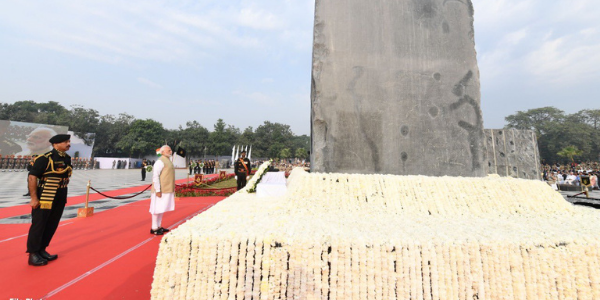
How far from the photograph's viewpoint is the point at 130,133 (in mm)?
44250

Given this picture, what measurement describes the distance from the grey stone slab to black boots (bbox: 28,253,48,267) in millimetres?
8869

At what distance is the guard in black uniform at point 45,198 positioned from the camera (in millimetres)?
2807

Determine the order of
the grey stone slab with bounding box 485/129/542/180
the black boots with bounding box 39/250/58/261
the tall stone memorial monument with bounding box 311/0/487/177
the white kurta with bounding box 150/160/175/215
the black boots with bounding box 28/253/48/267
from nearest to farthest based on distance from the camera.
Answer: the black boots with bounding box 28/253/48/267, the black boots with bounding box 39/250/58/261, the tall stone memorial monument with bounding box 311/0/487/177, the white kurta with bounding box 150/160/175/215, the grey stone slab with bounding box 485/129/542/180

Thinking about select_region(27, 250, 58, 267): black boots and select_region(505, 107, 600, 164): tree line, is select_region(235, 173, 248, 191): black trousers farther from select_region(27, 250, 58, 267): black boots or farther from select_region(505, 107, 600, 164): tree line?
select_region(505, 107, 600, 164): tree line

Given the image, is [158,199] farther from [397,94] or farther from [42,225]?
[397,94]

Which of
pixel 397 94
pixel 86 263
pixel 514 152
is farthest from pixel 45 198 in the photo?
pixel 514 152

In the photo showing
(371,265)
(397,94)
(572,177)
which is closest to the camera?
(371,265)

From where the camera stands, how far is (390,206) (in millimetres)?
2375

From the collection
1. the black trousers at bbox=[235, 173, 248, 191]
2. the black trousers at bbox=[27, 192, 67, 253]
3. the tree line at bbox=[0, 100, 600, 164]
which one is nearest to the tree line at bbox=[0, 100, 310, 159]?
the tree line at bbox=[0, 100, 600, 164]

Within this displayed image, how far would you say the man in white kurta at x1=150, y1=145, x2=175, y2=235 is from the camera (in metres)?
4.06

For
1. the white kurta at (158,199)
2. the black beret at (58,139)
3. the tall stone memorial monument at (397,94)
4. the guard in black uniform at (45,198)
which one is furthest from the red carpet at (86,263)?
the tall stone memorial monument at (397,94)

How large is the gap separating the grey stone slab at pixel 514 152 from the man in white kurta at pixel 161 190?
7702 mm

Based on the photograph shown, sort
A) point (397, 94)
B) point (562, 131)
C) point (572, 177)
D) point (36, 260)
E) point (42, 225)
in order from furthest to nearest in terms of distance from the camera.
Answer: point (562, 131) → point (572, 177) → point (397, 94) → point (42, 225) → point (36, 260)

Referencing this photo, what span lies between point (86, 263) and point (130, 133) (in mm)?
50372
